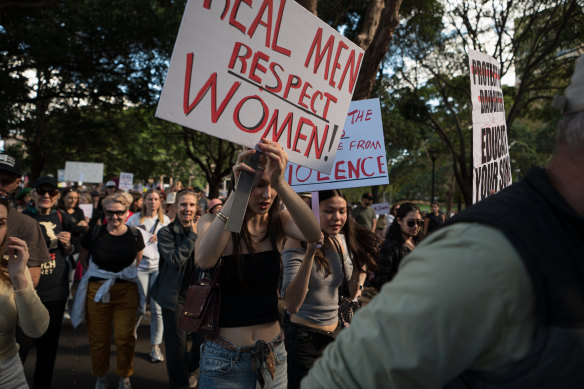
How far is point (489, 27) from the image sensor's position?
1249cm

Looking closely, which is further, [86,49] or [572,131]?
[86,49]

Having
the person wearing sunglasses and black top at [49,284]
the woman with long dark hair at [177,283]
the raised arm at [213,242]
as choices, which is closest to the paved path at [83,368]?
the woman with long dark hair at [177,283]

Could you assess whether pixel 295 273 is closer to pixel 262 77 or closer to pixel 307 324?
pixel 307 324

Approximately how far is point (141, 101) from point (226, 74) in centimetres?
1204

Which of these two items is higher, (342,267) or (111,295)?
(342,267)

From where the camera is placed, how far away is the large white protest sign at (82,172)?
53.5ft

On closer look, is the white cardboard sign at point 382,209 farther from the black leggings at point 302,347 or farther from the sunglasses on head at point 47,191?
the black leggings at point 302,347

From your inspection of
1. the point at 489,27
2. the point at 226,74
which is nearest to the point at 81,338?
the point at 226,74

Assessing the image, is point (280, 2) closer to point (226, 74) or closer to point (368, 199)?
point (226, 74)

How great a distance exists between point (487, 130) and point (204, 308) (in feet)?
8.42

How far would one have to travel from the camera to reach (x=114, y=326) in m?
4.56

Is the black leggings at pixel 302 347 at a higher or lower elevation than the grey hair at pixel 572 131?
lower

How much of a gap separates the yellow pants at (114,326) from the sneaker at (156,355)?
88cm

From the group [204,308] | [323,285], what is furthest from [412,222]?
[204,308]
